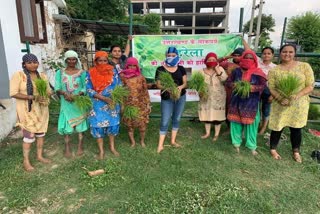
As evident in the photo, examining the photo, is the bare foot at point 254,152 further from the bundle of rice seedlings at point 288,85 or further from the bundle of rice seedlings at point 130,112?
the bundle of rice seedlings at point 130,112

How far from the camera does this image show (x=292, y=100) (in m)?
3.21

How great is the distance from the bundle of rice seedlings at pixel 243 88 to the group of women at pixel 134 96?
6cm

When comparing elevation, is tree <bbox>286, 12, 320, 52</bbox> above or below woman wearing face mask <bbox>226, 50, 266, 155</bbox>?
above

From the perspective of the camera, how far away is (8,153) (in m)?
3.75

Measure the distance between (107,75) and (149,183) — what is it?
5.03 ft

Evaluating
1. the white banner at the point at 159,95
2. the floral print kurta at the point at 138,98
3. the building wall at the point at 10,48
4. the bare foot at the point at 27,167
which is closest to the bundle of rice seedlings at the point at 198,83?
the floral print kurta at the point at 138,98

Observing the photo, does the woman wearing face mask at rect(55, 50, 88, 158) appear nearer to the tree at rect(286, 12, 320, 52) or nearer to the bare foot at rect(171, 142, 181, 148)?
the bare foot at rect(171, 142, 181, 148)

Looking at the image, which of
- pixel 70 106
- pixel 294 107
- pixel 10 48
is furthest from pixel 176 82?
pixel 10 48

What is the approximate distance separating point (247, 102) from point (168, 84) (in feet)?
3.91

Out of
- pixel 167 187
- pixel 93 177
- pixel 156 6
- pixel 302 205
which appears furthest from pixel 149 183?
pixel 156 6

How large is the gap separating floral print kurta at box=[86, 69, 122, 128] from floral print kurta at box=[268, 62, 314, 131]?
2246 millimetres

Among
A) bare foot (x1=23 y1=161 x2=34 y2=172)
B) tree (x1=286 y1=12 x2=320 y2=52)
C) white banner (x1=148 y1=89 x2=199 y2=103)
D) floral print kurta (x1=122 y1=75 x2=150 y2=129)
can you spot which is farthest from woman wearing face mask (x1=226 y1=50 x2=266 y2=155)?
tree (x1=286 y1=12 x2=320 y2=52)

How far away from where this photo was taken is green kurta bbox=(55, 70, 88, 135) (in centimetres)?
324

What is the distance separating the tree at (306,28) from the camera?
1581 centimetres
